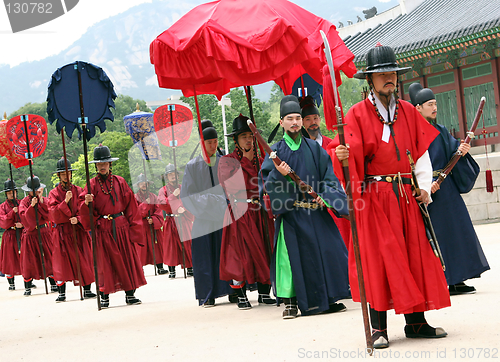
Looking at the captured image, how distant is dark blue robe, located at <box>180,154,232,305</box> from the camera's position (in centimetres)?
690

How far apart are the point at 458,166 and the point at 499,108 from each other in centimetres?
938

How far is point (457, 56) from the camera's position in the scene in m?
14.6

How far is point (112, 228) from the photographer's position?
7.97m

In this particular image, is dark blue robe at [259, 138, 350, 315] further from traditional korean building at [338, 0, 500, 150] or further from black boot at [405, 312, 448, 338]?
traditional korean building at [338, 0, 500, 150]

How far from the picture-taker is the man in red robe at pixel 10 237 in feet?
42.1

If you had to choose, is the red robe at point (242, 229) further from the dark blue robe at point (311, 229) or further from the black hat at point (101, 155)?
the black hat at point (101, 155)

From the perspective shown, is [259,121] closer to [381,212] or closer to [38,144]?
[38,144]

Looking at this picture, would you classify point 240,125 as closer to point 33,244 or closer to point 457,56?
point 33,244

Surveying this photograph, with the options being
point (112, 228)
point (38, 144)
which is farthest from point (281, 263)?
point (38, 144)

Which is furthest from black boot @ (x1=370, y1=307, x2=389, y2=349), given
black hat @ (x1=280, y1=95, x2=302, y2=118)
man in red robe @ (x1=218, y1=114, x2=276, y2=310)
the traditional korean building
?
the traditional korean building

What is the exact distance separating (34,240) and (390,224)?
9.84 meters

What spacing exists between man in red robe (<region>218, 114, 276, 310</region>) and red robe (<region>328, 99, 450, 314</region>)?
2.46 meters

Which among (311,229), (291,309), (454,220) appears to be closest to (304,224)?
(311,229)

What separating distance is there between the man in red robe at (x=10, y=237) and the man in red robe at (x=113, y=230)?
5.63 metres
